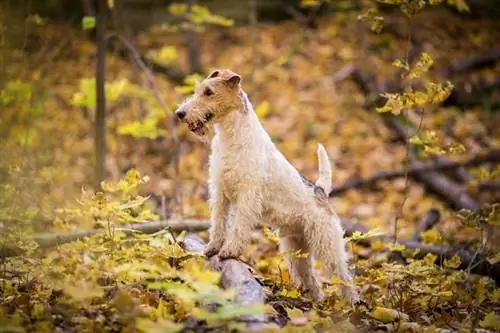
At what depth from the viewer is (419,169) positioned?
9.10m

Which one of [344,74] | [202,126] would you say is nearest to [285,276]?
[202,126]

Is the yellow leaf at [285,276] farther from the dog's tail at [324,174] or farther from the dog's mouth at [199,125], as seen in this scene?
the dog's mouth at [199,125]

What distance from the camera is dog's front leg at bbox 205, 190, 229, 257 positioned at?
13.9ft

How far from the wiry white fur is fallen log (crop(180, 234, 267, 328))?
0.09 metres

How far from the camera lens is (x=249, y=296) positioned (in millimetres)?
3574

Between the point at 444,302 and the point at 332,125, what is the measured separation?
6.65m

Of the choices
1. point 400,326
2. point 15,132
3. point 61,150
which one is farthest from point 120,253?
point 61,150

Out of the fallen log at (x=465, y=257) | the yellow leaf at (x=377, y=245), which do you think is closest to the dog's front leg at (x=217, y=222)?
the fallen log at (x=465, y=257)

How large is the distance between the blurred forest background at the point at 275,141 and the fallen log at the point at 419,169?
21 millimetres

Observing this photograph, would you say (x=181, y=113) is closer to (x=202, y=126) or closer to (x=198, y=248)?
(x=202, y=126)

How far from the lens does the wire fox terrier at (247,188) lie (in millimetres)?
4047

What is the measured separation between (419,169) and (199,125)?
5.80m

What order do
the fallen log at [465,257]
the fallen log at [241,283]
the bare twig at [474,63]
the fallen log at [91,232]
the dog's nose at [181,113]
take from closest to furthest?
1. the fallen log at [241,283]
2. the dog's nose at [181,113]
3. the fallen log at [91,232]
4. the fallen log at [465,257]
5. the bare twig at [474,63]

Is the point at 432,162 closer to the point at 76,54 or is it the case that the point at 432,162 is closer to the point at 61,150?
the point at 61,150
